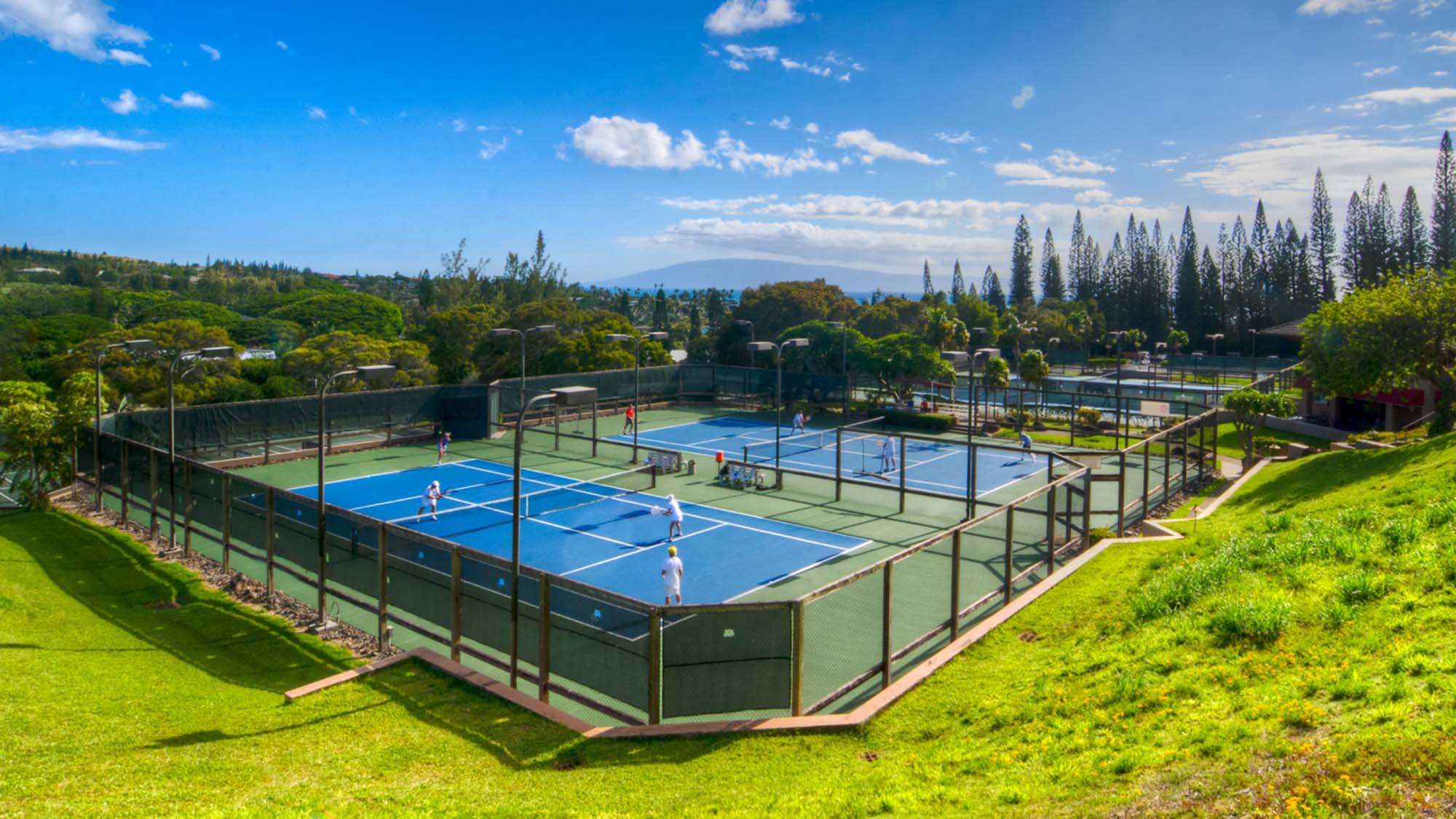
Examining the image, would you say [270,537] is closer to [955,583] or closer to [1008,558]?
[955,583]

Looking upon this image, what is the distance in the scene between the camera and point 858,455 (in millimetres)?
38844

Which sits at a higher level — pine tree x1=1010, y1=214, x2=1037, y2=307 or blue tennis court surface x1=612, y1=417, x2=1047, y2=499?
pine tree x1=1010, y1=214, x2=1037, y2=307

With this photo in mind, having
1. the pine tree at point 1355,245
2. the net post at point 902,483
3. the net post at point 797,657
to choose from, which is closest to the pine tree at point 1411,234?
the pine tree at point 1355,245

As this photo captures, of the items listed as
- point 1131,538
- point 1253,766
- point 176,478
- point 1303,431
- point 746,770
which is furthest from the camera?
point 1303,431

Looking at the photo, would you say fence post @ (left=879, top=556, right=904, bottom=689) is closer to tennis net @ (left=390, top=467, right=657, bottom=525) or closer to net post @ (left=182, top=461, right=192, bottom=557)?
net post @ (left=182, top=461, right=192, bottom=557)

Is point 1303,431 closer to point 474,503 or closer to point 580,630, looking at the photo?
point 474,503

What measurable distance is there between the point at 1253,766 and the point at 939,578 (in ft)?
29.1

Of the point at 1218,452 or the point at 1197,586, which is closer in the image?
the point at 1197,586

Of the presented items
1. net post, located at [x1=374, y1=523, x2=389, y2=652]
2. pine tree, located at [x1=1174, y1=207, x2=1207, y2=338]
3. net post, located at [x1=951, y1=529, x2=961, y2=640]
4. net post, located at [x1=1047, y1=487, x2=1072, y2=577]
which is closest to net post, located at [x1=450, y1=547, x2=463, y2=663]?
net post, located at [x1=374, y1=523, x2=389, y2=652]

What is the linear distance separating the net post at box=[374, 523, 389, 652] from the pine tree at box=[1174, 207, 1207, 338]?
10955 cm

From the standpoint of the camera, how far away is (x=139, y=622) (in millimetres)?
16594

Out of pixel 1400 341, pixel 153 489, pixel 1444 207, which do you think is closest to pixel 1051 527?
pixel 1400 341

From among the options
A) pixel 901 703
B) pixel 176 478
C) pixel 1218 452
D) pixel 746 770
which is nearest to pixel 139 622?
pixel 176 478

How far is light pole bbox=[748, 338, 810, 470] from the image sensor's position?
3419 cm
